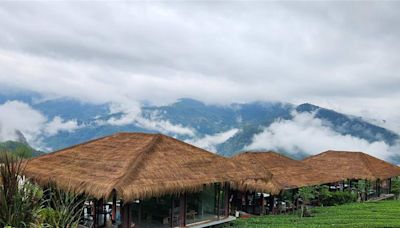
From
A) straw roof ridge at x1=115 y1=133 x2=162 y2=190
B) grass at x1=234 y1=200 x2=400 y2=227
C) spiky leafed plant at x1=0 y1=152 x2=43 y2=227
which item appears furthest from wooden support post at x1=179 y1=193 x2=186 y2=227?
spiky leafed plant at x1=0 y1=152 x2=43 y2=227

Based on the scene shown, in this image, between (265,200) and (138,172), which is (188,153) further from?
(265,200)

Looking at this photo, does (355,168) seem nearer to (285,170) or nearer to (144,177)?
(285,170)

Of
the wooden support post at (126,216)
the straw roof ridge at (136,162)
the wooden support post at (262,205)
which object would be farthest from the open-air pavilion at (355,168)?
the wooden support post at (126,216)

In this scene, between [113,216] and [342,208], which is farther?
[342,208]

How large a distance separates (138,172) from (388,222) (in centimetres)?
1163

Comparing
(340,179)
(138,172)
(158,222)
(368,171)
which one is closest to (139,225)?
(158,222)

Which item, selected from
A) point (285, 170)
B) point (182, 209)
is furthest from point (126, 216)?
point (285, 170)

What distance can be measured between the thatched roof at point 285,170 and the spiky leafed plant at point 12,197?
18.3 meters

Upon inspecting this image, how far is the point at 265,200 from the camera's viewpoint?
2716 cm

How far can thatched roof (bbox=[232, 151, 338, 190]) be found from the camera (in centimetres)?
2622

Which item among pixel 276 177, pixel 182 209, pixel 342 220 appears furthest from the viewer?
pixel 276 177

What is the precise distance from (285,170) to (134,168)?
15.6 metres

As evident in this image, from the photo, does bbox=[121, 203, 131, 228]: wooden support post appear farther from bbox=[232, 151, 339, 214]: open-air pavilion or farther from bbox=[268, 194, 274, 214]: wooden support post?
bbox=[268, 194, 274, 214]: wooden support post

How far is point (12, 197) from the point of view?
7.69m
